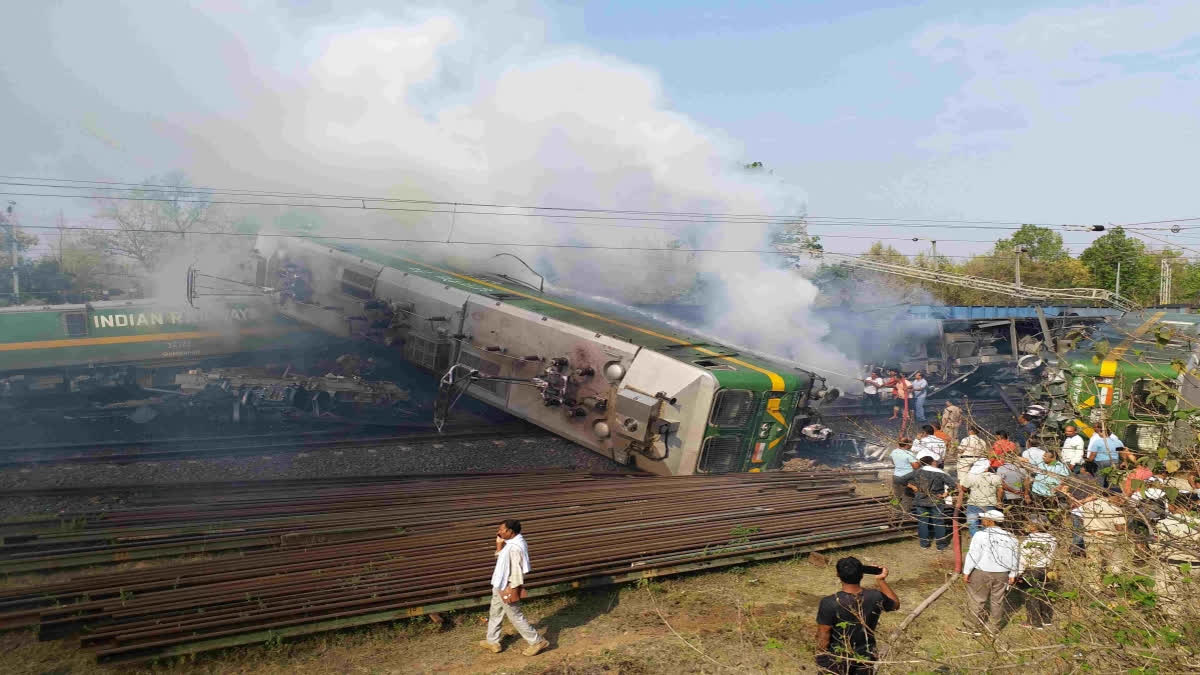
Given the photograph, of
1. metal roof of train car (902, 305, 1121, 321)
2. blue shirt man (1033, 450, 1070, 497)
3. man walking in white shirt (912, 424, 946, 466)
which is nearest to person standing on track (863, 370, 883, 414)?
metal roof of train car (902, 305, 1121, 321)

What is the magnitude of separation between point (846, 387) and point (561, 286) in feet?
25.0

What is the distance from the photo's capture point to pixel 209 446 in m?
14.2

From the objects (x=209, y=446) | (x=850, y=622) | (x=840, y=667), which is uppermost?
(x=850, y=622)

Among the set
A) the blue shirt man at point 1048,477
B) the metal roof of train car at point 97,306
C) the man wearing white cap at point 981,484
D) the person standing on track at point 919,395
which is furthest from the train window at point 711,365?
the metal roof of train car at point 97,306

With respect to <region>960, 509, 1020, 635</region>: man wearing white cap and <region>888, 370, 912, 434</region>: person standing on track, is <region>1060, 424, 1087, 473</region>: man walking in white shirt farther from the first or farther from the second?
<region>888, 370, 912, 434</region>: person standing on track

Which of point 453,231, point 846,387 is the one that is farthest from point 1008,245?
point 453,231

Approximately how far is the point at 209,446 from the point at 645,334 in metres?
7.38

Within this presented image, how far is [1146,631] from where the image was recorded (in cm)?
489

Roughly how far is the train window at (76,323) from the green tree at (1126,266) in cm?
4443

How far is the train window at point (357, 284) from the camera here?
638 inches

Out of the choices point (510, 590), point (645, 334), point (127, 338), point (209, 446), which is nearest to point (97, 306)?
point (127, 338)

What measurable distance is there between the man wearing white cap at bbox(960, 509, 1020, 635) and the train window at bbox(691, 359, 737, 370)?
5106 millimetres

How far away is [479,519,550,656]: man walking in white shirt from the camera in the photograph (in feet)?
23.0

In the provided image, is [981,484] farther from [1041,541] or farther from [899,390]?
[899,390]
